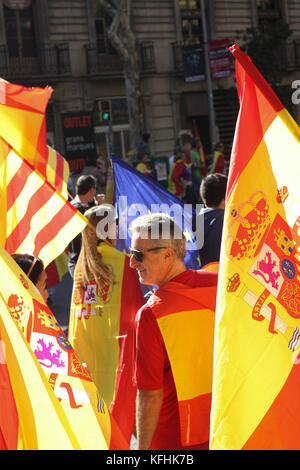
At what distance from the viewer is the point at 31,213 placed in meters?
4.48

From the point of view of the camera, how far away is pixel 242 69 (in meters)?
2.69

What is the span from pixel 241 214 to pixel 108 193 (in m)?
6.82

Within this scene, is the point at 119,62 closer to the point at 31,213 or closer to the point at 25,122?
the point at 25,122

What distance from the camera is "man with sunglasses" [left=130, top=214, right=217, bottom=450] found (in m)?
2.65

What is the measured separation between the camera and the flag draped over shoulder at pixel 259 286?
2.30 meters

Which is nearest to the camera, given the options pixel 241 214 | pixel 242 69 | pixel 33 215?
pixel 241 214

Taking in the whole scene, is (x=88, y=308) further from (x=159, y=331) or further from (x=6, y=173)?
(x=159, y=331)

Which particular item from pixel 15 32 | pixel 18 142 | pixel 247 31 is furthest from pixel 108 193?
pixel 247 31

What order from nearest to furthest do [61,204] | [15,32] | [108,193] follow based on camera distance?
[61,204]
[108,193]
[15,32]

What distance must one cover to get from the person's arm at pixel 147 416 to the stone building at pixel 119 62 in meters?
19.7

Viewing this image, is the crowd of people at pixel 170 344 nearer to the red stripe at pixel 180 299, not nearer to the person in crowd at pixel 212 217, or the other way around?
the red stripe at pixel 180 299

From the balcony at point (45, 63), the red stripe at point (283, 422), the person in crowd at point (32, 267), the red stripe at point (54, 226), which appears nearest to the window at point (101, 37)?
the balcony at point (45, 63)

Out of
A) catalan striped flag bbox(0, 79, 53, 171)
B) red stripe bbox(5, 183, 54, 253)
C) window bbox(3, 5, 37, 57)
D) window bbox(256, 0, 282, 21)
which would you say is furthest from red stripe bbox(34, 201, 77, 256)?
window bbox(256, 0, 282, 21)
